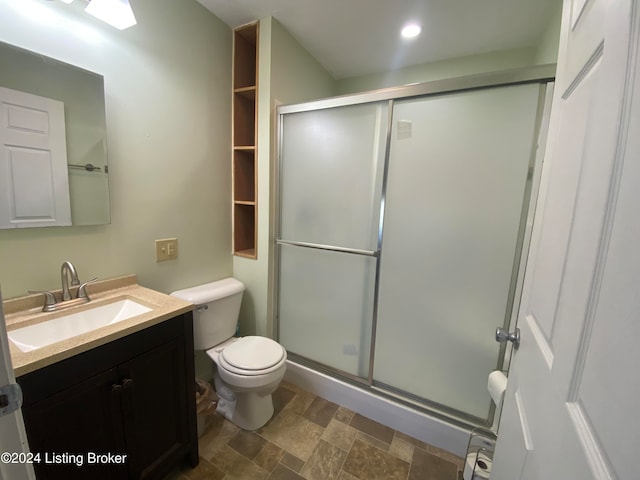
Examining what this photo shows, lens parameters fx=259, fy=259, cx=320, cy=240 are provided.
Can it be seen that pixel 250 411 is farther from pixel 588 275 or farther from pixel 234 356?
pixel 588 275

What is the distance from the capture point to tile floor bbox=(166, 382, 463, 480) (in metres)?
1.29

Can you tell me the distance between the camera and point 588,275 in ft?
1.45

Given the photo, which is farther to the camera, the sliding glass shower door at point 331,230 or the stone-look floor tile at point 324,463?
the sliding glass shower door at point 331,230

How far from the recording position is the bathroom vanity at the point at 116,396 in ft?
2.56

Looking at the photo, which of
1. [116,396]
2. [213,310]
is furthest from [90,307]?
[213,310]

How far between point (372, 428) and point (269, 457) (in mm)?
624

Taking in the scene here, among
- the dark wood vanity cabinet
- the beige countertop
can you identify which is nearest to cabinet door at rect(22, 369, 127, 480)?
the dark wood vanity cabinet

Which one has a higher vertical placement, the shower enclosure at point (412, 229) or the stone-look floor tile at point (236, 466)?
the shower enclosure at point (412, 229)

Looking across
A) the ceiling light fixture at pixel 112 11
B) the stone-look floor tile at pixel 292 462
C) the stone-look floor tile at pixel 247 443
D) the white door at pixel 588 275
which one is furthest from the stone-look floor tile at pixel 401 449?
the ceiling light fixture at pixel 112 11

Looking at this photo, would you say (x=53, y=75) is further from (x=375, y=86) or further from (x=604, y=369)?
(x=375, y=86)

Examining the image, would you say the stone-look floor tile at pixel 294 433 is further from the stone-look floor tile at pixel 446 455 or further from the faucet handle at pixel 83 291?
the faucet handle at pixel 83 291

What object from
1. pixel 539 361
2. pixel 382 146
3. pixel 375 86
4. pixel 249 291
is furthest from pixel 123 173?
pixel 375 86

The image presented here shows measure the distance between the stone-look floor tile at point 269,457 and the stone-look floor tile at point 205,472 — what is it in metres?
0.18

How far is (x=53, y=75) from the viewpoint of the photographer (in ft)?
3.47
